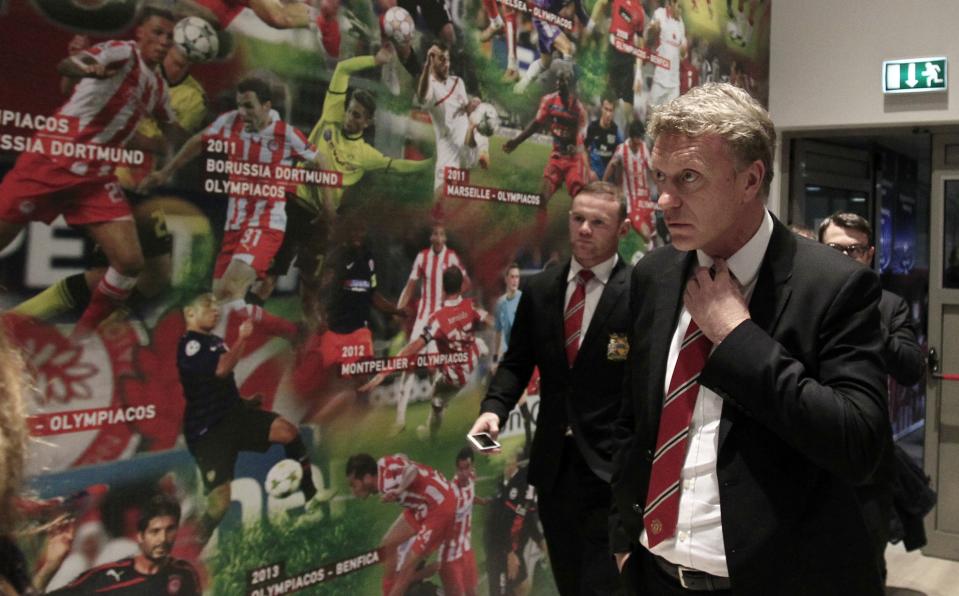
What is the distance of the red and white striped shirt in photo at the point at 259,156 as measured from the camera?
285cm

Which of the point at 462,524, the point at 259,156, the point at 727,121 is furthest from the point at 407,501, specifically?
the point at 727,121

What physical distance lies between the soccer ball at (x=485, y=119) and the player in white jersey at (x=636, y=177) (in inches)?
42.4

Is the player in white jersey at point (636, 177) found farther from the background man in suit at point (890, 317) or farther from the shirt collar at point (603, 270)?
the shirt collar at point (603, 270)

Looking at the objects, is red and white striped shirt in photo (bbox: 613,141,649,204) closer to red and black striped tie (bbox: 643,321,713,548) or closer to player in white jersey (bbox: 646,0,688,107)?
player in white jersey (bbox: 646,0,688,107)

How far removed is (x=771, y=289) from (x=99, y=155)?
1884mm

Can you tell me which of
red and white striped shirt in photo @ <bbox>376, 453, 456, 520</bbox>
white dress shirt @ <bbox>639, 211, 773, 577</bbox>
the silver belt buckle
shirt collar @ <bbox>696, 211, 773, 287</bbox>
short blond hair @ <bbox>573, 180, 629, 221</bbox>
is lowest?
red and white striped shirt in photo @ <bbox>376, 453, 456, 520</bbox>

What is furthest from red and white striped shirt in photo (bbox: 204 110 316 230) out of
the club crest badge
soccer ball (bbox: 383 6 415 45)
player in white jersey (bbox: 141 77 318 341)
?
the club crest badge

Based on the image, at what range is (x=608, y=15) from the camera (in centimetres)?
491

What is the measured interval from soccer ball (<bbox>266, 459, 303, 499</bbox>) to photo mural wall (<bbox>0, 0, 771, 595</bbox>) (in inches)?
0.4

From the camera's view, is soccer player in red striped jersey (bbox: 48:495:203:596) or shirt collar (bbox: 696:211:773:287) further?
soccer player in red striped jersey (bbox: 48:495:203:596)

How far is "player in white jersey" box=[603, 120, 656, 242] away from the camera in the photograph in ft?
16.7

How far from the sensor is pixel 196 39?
8.99 feet

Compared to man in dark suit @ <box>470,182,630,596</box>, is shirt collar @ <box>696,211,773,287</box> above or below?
above

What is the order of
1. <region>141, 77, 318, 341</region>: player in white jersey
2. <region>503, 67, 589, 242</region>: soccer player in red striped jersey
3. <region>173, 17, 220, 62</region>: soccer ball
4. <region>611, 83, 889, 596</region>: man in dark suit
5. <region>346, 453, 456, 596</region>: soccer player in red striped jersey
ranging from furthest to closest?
1. <region>503, 67, 589, 242</region>: soccer player in red striped jersey
2. <region>346, 453, 456, 596</region>: soccer player in red striped jersey
3. <region>141, 77, 318, 341</region>: player in white jersey
4. <region>173, 17, 220, 62</region>: soccer ball
5. <region>611, 83, 889, 596</region>: man in dark suit
